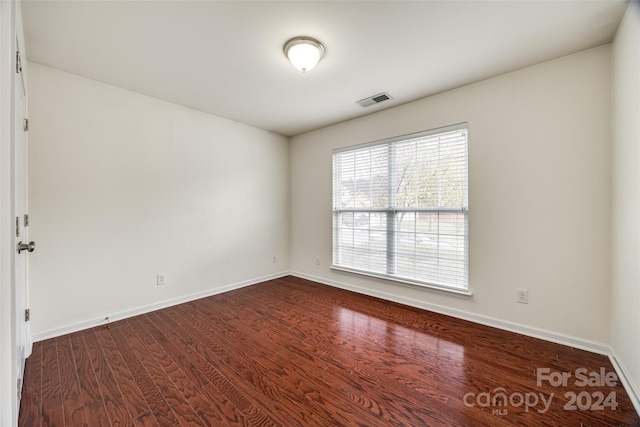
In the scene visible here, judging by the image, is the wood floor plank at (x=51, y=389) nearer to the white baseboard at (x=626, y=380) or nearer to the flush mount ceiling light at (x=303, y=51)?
the flush mount ceiling light at (x=303, y=51)

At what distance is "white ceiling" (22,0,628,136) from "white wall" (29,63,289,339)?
389 mm

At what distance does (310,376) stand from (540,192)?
8.42 feet

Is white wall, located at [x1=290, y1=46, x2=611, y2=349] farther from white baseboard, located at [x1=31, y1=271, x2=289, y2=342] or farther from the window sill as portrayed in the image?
white baseboard, located at [x1=31, y1=271, x2=289, y2=342]

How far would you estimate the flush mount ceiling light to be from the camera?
206 cm

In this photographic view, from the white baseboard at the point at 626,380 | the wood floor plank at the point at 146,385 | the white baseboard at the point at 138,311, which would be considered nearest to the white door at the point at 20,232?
the white baseboard at the point at 138,311

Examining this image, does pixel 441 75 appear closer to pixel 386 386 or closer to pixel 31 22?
pixel 386 386

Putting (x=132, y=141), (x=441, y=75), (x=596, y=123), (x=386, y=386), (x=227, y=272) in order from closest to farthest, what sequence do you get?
1. (x=386, y=386)
2. (x=596, y=123)
3. (x=441, y=75)
4. (x=132, y=141)
5. (x=227, y=272)

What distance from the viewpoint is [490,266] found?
8.78ft

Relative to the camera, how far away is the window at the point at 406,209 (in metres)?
2.91

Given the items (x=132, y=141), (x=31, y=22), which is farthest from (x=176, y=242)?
(x=31, y=22)

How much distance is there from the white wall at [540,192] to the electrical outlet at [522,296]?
0.10 feet

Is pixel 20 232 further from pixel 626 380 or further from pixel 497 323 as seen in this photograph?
pixel 626 380

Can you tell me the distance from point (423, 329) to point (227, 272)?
2.71m

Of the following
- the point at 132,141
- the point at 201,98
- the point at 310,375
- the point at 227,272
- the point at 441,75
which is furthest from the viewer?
the point at 227,272
